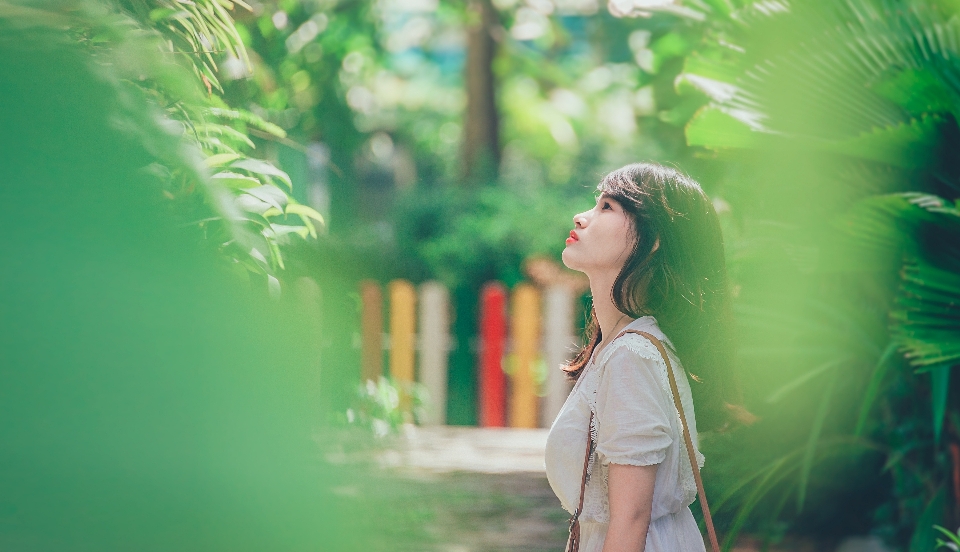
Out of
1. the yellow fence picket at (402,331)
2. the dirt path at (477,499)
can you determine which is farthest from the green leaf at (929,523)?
the yellow fence picket at (402,331)

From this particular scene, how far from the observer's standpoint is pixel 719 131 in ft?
11.1

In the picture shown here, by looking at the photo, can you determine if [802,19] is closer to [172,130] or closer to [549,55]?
[172,130]

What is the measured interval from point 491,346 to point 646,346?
248 inches

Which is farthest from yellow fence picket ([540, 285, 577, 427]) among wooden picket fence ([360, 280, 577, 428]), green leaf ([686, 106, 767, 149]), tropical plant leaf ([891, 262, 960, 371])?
tropical plant leaf ([891, 262, 960, 371])

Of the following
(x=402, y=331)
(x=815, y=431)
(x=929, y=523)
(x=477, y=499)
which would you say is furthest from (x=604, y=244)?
(x=402, y=331)

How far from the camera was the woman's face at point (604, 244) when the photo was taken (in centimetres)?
175

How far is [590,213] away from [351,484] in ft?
2.52

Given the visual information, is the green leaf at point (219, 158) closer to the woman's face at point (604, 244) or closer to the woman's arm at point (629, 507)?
the woman's face at point (604, 244)

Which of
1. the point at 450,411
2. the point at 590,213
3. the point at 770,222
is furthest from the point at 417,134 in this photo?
the point at 590,213

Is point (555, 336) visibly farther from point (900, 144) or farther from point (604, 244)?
point (604, 244)

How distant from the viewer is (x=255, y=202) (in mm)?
1732

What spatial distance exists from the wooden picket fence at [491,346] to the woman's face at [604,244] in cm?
594

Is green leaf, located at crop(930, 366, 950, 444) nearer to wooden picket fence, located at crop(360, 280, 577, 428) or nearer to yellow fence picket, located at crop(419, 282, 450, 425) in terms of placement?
wooden picket fence, located at crop(360, 280, 577, 428)

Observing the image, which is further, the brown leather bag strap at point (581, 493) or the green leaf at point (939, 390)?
the green leaf at point (939, 390)
